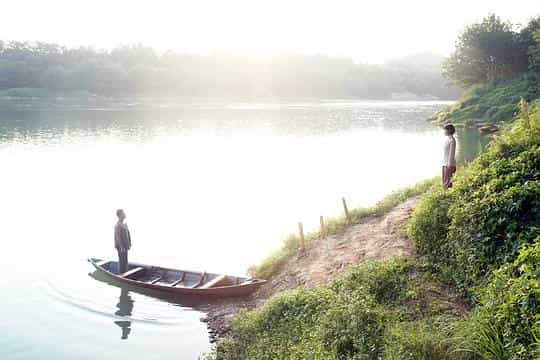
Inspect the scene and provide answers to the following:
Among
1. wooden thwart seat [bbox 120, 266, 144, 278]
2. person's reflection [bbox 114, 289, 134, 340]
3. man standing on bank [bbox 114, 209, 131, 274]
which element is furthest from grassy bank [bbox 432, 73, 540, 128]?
person's reflection [bbox 114, 289, 134, 340]

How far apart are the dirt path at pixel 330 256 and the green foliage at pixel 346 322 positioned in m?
0.98

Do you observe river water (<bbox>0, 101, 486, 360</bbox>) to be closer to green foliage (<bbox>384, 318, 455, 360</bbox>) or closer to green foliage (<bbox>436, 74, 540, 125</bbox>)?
green foliage (<bbox>436, 74, 540, 125</bbox>)

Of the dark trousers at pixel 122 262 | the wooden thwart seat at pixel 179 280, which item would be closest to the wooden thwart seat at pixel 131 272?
the dark trousers at pixel 122 262

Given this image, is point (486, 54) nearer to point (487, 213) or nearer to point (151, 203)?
point (151, 203)

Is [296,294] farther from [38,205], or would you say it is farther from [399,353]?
[38,205]

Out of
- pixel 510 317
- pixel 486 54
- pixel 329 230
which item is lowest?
pixel 329 230

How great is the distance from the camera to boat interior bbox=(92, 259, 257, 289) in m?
11.9

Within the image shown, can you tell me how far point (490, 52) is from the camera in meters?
52.3

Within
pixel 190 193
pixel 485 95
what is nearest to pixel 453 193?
pixel 190 193

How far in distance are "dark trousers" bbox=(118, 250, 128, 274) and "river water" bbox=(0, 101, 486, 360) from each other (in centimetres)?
56

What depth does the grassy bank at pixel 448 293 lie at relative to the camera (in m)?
5.85

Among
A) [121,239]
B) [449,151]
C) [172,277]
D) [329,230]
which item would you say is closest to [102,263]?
[121,239]

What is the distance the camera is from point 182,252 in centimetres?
1555

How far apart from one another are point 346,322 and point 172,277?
6723 mm
